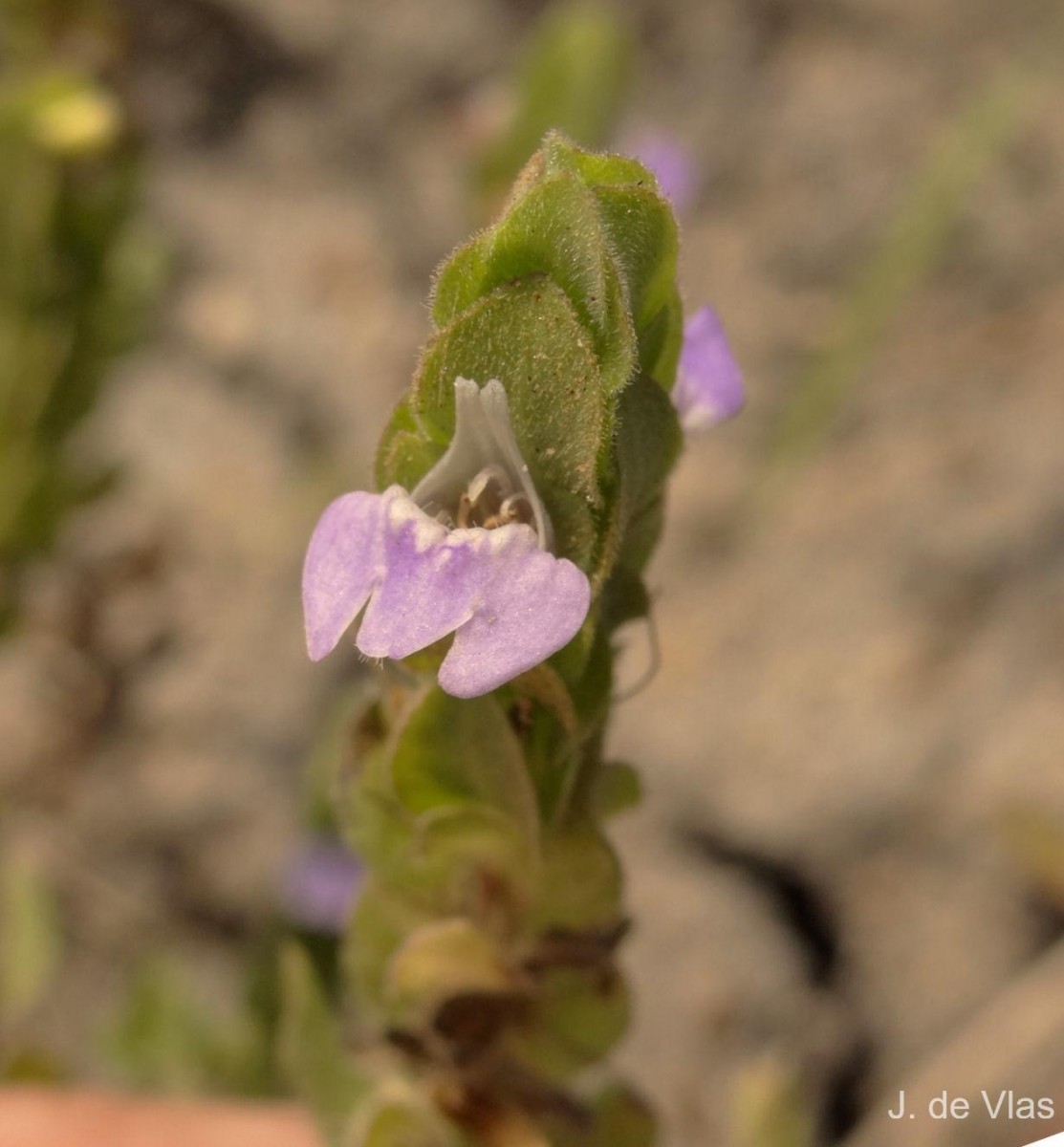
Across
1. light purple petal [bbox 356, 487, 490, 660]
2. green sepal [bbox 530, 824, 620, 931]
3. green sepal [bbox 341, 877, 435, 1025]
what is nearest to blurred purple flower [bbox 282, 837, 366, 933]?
green sepal [bbox 341, 877, 435, 1025]

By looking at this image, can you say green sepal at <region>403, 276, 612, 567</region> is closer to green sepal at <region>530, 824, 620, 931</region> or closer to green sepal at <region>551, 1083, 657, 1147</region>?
green sepal at <region>530, 824, 620, 931</region>

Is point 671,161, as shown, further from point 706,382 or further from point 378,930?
point 378,930

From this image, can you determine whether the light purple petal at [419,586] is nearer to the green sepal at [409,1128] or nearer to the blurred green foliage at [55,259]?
the green sepal at [409,1128]

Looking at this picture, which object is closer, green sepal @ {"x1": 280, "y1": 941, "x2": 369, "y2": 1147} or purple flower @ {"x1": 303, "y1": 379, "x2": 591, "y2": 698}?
purple flower @ {"x1": 303, "y1": 379, "x2": 591, "y2": 698}

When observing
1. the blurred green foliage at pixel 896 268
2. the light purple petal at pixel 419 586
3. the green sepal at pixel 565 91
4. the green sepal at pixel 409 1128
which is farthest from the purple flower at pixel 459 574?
the blurred green foliage at pixel 896 268

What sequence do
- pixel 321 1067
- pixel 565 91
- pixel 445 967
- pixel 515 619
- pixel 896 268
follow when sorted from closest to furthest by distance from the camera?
pixel 515 619
pixel 445 967
pixel 321 1067
pixel 565 91
pixel 896 268

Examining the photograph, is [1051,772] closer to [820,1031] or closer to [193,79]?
[820,1031]

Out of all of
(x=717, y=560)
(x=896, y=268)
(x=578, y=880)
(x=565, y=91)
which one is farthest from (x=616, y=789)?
(x=896, y=268)
